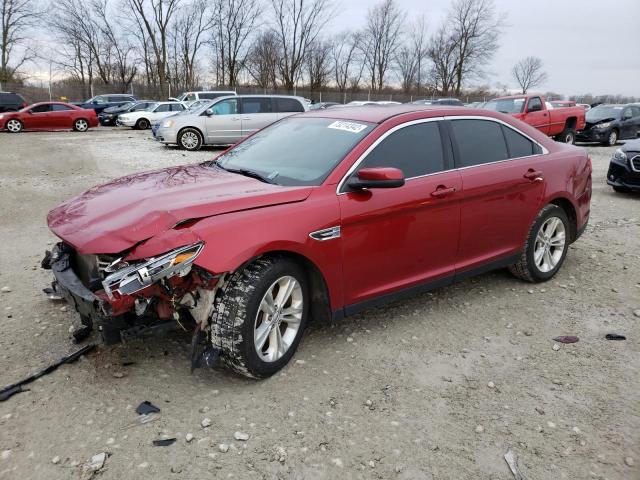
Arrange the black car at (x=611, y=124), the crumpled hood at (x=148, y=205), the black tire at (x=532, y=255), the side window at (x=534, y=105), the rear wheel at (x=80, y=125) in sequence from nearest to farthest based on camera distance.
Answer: the crumpled hood at (x=148, y=205)
the black tire at (x=532, y=255)
the side window at (x=534, y=105)
the black car at (x=611, y=124)
the rear wheel at (x=80, y=125)

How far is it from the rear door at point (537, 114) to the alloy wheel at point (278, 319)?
14.2 m

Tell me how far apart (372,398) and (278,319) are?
0.74 m

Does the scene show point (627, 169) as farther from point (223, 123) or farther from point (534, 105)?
point (223, 123)

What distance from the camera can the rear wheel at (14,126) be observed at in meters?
20.6

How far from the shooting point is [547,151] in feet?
15.6

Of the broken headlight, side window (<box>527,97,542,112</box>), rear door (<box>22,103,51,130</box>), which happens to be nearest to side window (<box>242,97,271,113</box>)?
side window (<box>527,97,542,112</box>)

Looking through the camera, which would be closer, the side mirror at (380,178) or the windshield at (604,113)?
the side mirror at (380,178)

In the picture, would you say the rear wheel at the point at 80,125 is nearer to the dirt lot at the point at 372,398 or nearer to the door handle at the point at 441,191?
the dirt lot at the point at 372,398

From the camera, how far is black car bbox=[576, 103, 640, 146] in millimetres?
18344

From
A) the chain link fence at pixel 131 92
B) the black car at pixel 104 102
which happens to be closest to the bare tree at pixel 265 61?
the chain link fence at pixel 131 92

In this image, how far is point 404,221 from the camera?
3.56 meters

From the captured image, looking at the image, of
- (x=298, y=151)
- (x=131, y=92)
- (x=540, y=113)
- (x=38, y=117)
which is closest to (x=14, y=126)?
(x=38, y=117)

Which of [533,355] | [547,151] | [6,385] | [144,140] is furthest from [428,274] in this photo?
[144,140]

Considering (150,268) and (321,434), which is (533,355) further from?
(150,268)
